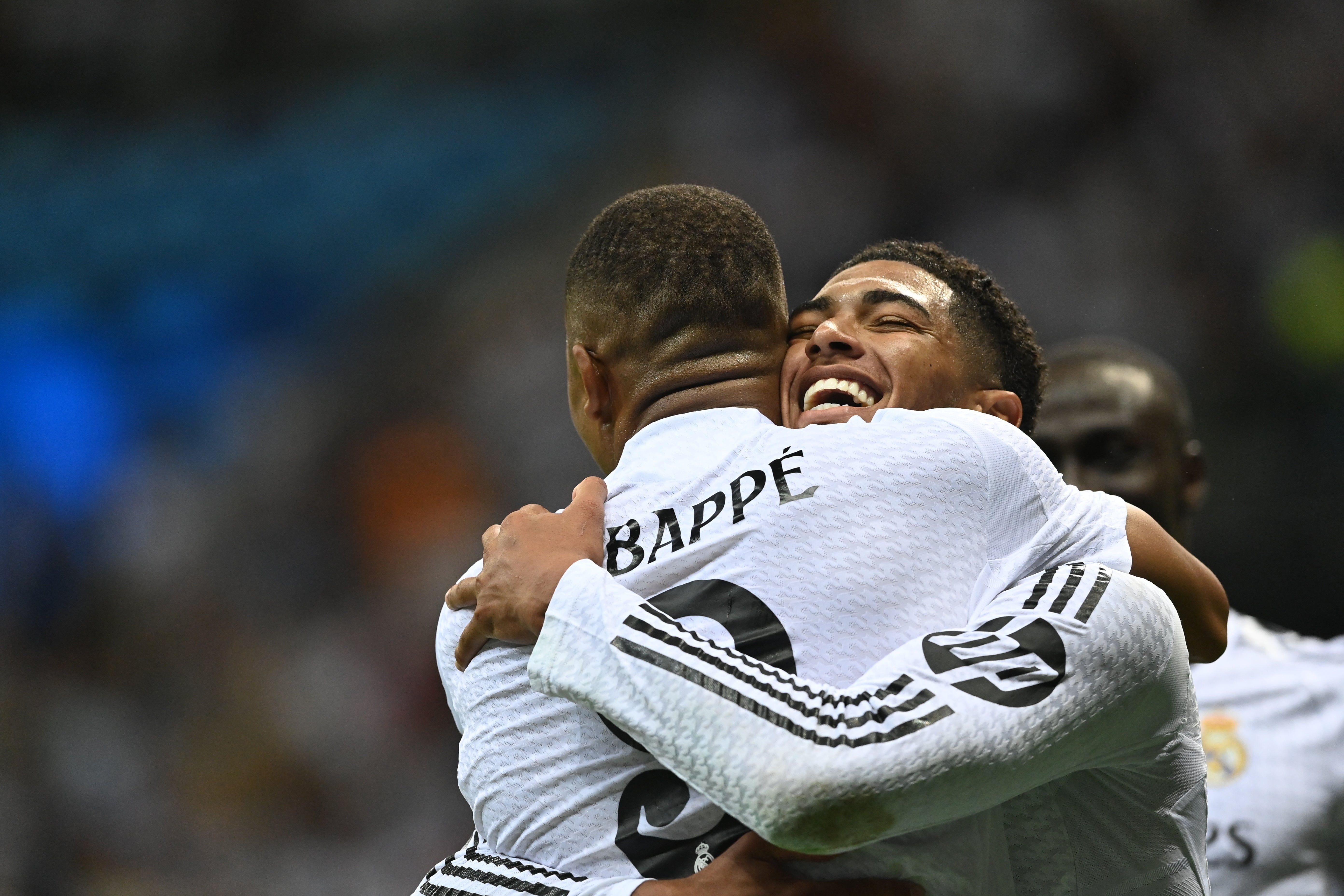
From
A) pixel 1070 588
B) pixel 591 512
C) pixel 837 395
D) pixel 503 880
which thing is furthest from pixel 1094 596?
pixel 503 880

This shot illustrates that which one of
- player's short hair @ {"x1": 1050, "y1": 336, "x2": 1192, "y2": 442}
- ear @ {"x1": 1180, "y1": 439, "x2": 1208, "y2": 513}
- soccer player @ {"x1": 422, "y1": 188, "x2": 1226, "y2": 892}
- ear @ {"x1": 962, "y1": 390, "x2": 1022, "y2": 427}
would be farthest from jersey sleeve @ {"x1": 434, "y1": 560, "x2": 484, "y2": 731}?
ear @ {"x1": 1180, "y1": 439, "x2": 1208, "y2": 513}

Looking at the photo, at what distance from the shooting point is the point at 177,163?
7.75m

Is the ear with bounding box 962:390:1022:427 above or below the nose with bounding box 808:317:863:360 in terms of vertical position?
below

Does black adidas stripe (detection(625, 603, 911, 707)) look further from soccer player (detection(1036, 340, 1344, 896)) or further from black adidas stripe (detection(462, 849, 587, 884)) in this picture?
soccer player (detection(1036, 340, 1344, 896))

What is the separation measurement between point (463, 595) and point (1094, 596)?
949 millimetres

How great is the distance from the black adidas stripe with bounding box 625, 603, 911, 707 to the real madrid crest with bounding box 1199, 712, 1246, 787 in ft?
10.1

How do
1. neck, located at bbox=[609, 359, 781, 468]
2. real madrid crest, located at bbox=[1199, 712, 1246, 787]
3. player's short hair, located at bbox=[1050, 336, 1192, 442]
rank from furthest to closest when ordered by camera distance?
1. player's short hair, located at bbox=[1050, 336, 1192, 442]
2. real madrid crest, located at bbox=[1199, 712, 1246, 787]
3. neck, located at bbox=[609, 359, 781, 468]

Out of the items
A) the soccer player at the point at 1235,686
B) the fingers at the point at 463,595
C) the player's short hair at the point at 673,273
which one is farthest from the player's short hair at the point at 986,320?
the soccer player at the point at 1235,686

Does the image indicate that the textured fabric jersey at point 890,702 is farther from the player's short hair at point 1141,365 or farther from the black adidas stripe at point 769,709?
the player's short hair at point 1141,365

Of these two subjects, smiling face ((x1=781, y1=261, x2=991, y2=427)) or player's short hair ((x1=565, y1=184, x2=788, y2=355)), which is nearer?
player's short hair ((x1=565, y1=184, x2=788, y2=355))

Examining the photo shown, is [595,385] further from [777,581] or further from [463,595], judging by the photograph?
[777,581]

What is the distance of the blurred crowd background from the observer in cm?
618

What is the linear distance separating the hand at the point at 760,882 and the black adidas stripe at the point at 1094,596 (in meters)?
0.43

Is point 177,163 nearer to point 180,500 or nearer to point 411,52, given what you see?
point 411,52
